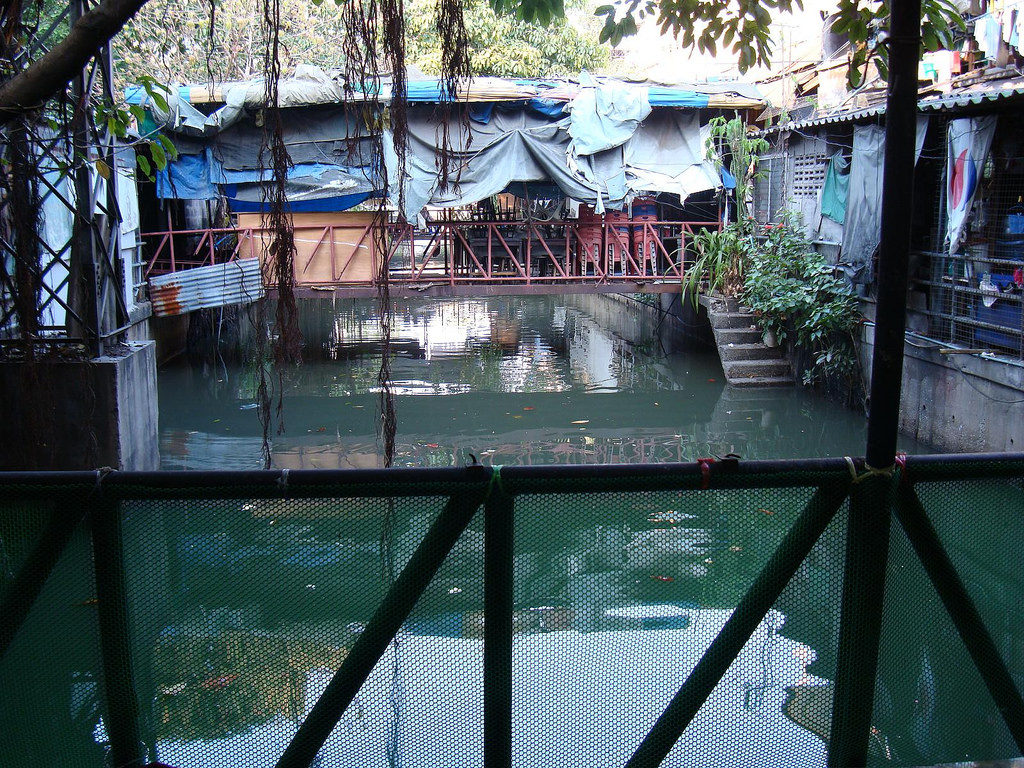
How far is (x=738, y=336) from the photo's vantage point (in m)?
14.2

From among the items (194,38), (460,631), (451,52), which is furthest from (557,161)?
(460,631)

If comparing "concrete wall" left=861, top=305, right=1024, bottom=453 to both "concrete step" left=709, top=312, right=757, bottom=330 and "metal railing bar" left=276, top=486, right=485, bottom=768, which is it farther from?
"metal railing bar" left=276, top=486, right=485, bottom=768

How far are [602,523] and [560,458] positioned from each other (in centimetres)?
858

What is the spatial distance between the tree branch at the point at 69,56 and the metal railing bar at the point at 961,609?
2322mm

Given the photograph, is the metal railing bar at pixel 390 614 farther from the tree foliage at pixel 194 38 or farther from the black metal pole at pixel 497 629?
the tree foliage at pixel 194 38

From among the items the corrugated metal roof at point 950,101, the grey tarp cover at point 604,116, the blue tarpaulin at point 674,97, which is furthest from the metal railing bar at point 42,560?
the blue tarpaulin at point 674,97

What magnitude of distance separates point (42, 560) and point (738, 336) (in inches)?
505

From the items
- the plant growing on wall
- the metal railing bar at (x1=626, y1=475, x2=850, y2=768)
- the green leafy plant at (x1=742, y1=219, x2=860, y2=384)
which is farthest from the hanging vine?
the plant growing on wall

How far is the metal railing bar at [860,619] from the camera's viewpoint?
7.67 feet

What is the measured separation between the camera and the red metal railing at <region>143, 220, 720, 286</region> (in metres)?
14.7

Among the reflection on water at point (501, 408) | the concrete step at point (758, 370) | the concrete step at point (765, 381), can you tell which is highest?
the concrete step at point (758, 370)

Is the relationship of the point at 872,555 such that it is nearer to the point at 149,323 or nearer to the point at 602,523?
the point at 602,523

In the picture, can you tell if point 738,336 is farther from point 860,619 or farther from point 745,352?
point 860,619

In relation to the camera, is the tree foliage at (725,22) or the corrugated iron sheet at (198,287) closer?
the tree foliage at (725,22)
